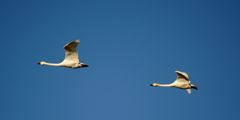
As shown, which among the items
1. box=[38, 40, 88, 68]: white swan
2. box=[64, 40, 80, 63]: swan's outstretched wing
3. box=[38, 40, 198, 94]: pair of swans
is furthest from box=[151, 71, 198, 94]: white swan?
box=[64, 40, 80, 63]: swan's outstretched wing

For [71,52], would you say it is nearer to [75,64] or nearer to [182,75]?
[75,64]

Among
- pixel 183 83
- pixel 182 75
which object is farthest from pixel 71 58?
pixel 183 83

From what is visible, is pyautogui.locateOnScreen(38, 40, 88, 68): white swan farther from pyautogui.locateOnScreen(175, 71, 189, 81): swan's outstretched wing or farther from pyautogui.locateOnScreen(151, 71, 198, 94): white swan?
pyautogui.locateOnScreen(151, 71, 198, 94): white swan

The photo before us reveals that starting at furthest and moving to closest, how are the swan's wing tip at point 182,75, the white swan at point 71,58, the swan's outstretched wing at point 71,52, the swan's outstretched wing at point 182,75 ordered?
the swan's outstretched wing at point 182,75 → the swan's wing tip at point 182,75 → the white swan at point 71,58 → the swan's outstretched wing at point 71,52

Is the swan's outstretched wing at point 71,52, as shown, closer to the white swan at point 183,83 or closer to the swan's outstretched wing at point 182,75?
the swan's outstretched wing at point 182,75

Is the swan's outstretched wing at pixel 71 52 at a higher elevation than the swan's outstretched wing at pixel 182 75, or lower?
higher

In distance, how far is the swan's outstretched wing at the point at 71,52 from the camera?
65.1m

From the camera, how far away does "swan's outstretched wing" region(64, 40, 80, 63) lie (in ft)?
214

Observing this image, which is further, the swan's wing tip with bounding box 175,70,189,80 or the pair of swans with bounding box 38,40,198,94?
the swan's wing tip with bounding box 175,70,189,80

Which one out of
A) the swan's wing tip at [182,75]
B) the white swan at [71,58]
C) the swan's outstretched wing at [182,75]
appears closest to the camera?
the white swan at [71,58]

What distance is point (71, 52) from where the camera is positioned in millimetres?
66688

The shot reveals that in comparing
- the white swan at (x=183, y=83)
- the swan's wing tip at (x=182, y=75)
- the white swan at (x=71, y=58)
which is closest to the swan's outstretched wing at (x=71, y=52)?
the white swan at (x=71, y=58)

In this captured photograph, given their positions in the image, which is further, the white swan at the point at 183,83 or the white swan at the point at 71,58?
the white swan at the point at 183,83

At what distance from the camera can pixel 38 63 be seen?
7131 centimetres
